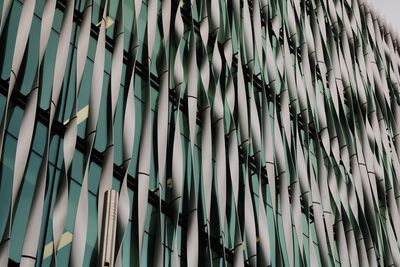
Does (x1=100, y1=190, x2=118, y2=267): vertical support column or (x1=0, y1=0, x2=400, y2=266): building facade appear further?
(x1=0, y1=0, x2=400, y2=266): building facade

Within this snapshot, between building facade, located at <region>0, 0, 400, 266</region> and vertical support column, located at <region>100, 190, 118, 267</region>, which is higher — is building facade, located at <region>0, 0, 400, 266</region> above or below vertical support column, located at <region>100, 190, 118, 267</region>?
above

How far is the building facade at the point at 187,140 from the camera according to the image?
62.7ft

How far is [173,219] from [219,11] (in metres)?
10.5

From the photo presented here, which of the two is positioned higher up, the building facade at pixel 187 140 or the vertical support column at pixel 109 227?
the building facade at pixel 187 140

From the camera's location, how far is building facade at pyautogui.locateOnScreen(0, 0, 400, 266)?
19.1 meters

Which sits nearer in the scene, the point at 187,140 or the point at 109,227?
the point at 109,227

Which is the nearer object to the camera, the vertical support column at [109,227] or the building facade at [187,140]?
the vertical support column at [109,227]

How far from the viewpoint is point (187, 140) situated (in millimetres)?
24578

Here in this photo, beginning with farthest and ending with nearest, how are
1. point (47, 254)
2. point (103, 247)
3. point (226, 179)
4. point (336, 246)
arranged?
point (336, 246) → point (226, 179) → point (47, 254) → point (103, 247)

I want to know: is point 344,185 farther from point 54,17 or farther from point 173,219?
point 54,17

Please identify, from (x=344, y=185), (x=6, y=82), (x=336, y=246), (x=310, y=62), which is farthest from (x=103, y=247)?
(x=310, y=62)

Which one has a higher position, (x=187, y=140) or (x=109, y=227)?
(x=187, y=140)

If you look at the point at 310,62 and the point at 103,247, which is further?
the point at 310,62

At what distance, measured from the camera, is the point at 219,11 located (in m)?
30.2
